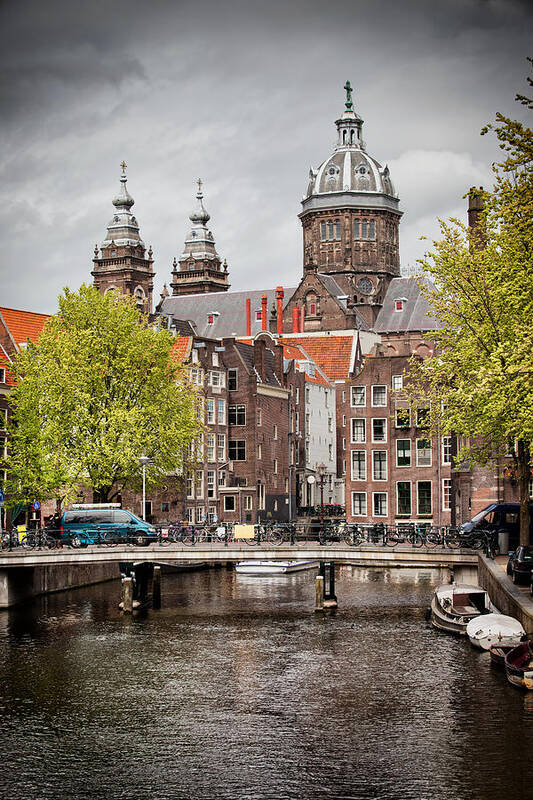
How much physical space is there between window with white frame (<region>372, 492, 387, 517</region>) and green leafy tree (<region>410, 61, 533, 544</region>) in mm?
31009

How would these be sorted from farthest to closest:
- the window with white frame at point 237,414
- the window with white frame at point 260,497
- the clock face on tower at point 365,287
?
the clock face on tower at point 365,287
the window with white frame at point 260,497
the window with white frame at point 237,414

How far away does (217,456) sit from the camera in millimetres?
A: 104000

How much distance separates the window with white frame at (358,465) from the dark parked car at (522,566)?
163ft

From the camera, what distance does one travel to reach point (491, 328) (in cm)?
5794

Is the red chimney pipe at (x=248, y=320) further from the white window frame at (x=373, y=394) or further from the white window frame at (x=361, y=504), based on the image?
the white window frame at (x=361, y=504)

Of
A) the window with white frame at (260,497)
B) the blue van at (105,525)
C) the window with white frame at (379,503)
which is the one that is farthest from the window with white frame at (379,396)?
the blue van at (105,525)

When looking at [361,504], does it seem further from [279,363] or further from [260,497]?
[279,363]

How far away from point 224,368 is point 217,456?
7.92 meters

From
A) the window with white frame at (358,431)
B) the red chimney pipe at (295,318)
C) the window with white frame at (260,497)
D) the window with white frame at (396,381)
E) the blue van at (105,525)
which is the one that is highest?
the red chimney pipe at (295,318)

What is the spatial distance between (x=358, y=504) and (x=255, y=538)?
35.1 meters

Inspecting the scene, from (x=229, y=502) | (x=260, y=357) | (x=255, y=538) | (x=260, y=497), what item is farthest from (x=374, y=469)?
(x=255, y=538)

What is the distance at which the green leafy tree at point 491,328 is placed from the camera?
4431 centimetres

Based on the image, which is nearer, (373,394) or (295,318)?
(373,394)

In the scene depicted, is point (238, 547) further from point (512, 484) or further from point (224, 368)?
point (224, 368)
